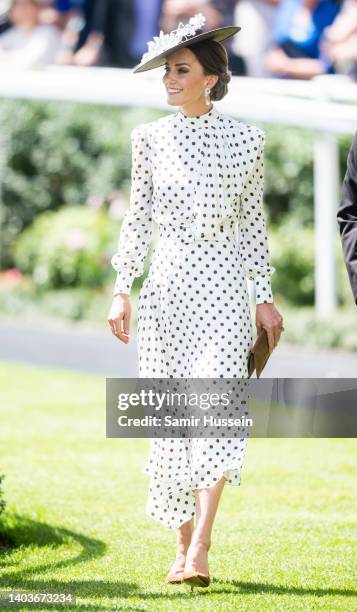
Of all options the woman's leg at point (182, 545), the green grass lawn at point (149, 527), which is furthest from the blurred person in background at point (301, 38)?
the woman's leg at point (182, 545)

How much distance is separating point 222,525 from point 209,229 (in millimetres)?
1655

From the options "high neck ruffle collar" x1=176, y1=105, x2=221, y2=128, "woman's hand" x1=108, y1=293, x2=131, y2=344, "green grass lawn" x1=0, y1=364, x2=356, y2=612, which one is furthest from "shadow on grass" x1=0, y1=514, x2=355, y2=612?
"high neck ruffle collar" x1=176, y1=105, x2=221, y2=128

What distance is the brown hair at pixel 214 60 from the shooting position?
4.43 metres

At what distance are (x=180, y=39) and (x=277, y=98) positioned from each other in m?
7.90

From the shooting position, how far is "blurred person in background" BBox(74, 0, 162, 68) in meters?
13.6

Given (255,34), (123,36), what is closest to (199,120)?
(255,34)

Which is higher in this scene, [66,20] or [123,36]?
[66,20]

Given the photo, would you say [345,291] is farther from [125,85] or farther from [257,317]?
[257,317]

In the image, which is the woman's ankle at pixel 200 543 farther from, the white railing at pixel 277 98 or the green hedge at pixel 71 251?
the green hedge at pixel 71 251

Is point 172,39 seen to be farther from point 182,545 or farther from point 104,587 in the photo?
point 104,587

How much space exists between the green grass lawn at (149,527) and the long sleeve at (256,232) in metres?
1.00

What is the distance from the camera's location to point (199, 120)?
447 cm

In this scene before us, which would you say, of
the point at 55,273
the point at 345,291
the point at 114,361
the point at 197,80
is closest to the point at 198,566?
the point at 197,80

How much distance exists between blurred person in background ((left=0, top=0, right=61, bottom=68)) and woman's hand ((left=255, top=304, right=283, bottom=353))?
9650 mm
